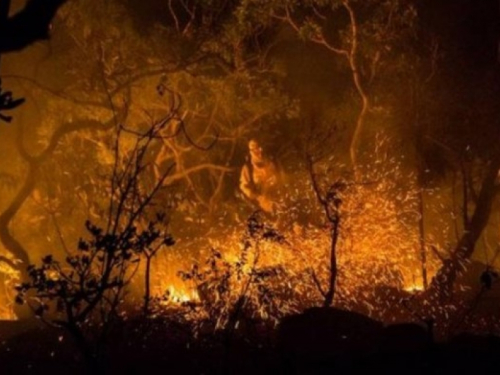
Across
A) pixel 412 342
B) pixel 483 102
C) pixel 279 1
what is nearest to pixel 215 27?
pixel 279 1

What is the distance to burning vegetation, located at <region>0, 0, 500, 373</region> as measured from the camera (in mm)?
12547

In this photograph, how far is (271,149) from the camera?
1909cm

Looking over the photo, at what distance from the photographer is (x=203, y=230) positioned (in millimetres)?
17125

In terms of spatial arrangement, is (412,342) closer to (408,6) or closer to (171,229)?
(408,6)

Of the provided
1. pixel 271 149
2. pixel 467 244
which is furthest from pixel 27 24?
pixel 271 149

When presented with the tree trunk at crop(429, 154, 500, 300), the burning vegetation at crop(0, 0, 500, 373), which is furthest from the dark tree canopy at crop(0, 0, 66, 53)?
the tree trunk at crop(429, 154, 500, 300)

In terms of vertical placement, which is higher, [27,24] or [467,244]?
[467,244]

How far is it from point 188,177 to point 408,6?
606 cm

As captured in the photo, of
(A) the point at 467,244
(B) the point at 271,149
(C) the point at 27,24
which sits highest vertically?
(B) the point at 271,149

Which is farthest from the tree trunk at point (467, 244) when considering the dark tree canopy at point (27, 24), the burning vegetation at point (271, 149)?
the dark tree canopy at point (27, 24)

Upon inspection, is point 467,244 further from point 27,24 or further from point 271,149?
point 27,24

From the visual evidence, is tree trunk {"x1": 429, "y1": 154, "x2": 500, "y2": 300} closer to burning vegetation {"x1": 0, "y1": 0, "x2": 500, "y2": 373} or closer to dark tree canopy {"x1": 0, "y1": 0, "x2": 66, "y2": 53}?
burning vegetation {"x1": 0, "y1": 0, "x2": 500, "y2": 373}

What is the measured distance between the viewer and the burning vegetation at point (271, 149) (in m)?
12.5

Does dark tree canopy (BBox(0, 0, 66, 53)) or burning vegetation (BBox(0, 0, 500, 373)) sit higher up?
burning vegetation (BBox(0, 0, 500, 373))
